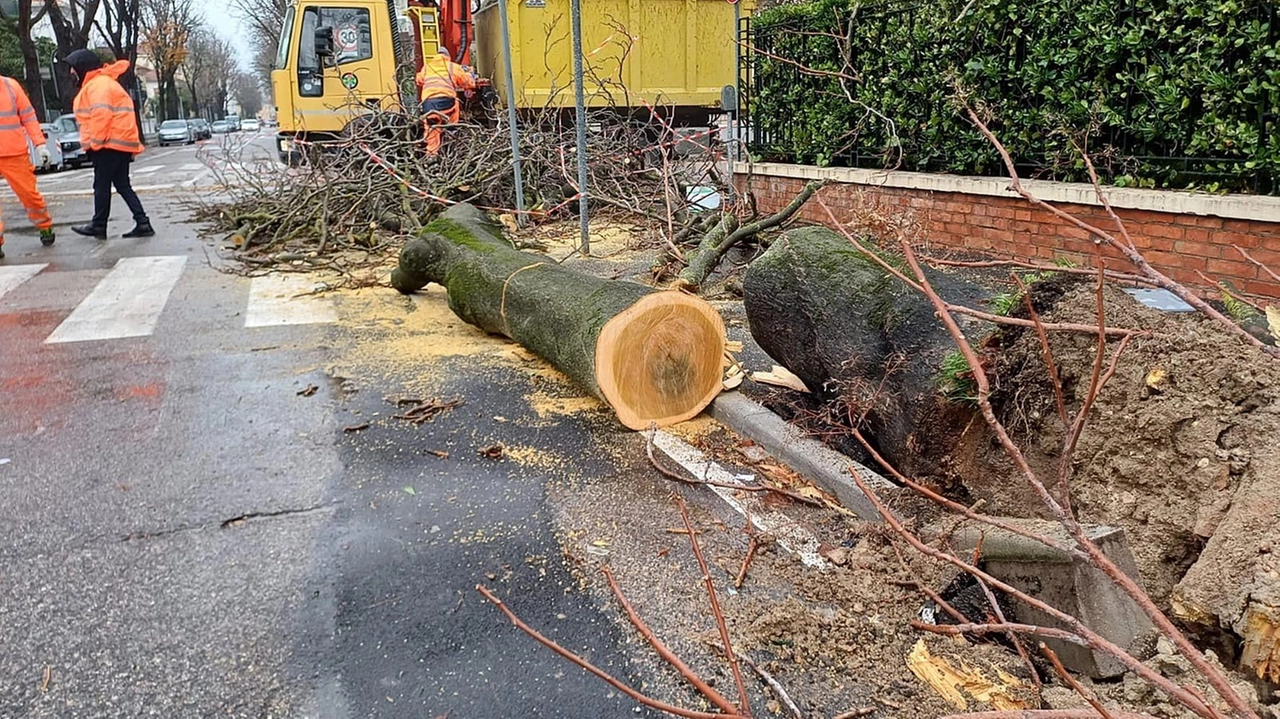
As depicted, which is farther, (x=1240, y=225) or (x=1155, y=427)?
(x=1240, y=225)

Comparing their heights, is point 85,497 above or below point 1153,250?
below

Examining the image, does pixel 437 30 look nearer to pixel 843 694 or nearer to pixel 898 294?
pixel 898 294

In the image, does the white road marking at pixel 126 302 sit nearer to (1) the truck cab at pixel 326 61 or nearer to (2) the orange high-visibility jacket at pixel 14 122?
(2) the orange high-visibility jacket at pixel 14 122

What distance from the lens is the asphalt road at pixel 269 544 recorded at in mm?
2422

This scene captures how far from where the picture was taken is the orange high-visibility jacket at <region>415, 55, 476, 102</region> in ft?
35.8

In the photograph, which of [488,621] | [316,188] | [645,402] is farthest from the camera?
[316,188]

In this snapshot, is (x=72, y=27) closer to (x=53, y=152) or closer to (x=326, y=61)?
(x=53, y=152)

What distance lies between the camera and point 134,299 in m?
7.41

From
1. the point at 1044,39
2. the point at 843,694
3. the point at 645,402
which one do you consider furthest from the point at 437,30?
the point at 843,694

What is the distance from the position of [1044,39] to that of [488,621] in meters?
5.71

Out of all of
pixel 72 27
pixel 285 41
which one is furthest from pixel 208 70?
pixel 285 41

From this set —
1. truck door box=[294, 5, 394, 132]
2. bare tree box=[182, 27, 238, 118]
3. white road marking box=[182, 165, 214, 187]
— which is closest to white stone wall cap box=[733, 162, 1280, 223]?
truck door box=[294, 5, 394, 132]

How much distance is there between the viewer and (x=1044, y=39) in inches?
240

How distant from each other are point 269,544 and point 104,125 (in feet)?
29.6
